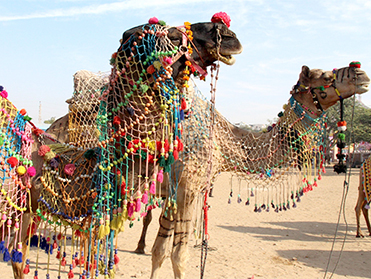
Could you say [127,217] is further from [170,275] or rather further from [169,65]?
[170,275]

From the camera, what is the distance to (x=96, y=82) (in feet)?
15.2

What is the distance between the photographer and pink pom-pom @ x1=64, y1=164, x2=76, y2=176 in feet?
8.07

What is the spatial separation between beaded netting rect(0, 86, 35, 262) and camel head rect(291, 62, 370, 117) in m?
2.97

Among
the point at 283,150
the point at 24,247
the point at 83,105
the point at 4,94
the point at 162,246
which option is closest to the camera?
the point at 4,94

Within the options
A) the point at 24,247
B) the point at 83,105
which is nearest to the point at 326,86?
the point at 83,105

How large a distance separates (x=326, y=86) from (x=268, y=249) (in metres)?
3.92

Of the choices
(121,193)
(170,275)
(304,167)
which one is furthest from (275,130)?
(170,275)

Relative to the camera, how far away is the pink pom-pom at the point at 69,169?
2461 millimetres

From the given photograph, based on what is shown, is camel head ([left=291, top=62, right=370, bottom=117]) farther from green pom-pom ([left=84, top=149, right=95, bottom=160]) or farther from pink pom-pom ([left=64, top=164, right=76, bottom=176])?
pink pom-pom ([left=64, top=164, right=76, bottom=176])

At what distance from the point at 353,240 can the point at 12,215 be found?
706 centimetres

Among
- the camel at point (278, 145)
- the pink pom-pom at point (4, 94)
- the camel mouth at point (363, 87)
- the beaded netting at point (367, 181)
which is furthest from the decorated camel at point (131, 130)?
the beaded netting at point (367, 181)

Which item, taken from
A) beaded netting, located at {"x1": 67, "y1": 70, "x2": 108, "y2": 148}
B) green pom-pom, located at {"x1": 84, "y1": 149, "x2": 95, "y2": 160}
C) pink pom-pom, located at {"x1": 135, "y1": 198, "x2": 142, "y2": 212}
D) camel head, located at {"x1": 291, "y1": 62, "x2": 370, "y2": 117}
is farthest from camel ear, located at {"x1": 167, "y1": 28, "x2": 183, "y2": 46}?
camel head, located at {"x1": 291, "y1": 62, "x2": 370, "y2": 117}

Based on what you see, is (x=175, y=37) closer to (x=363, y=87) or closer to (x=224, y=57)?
(x=224, y=57)

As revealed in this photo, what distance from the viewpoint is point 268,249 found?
665cm
